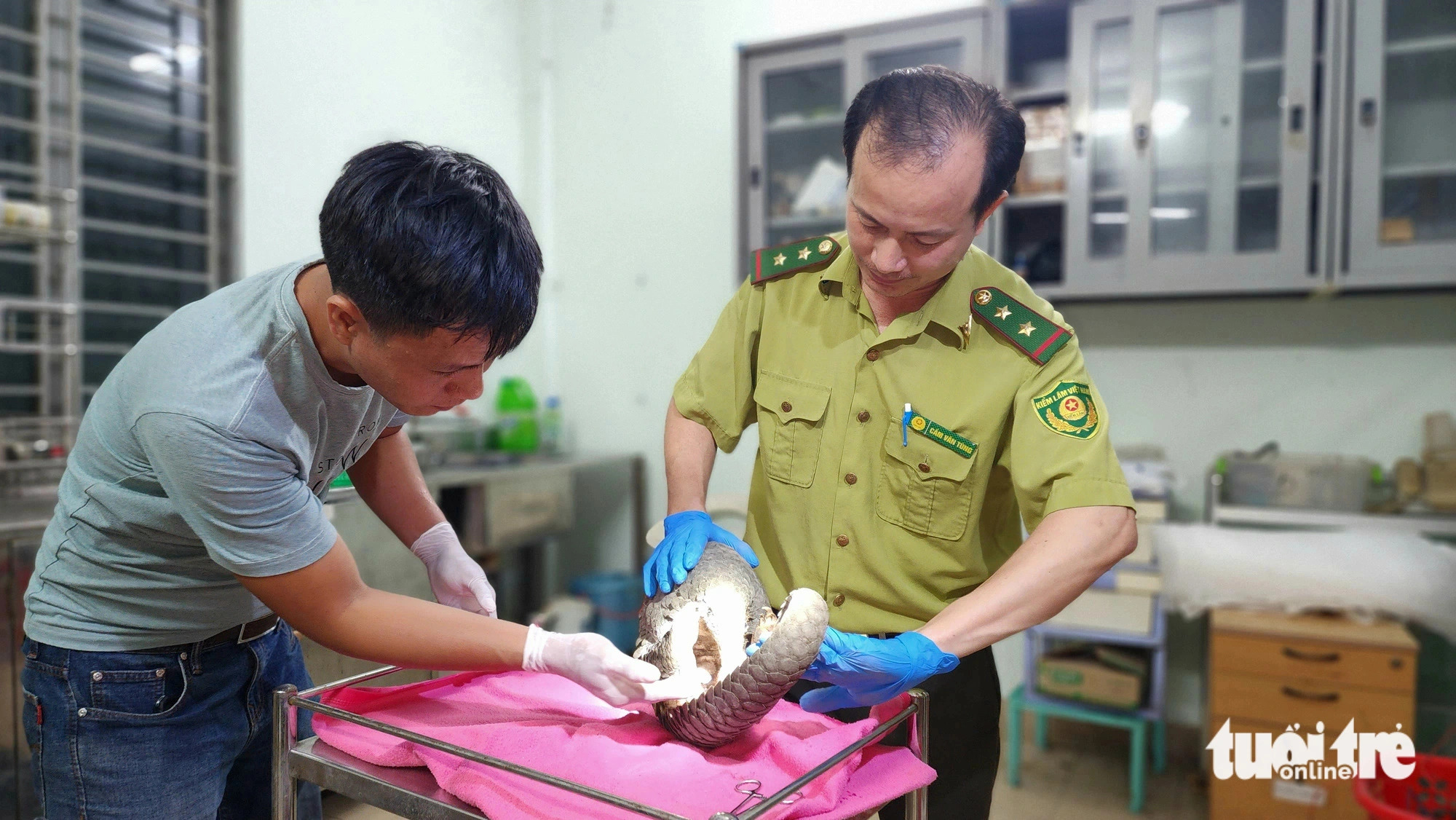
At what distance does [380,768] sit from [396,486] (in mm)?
471

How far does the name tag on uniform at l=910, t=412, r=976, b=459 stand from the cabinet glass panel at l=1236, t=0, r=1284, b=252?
6.27ft

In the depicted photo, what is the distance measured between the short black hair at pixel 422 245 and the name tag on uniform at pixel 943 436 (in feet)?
2.08

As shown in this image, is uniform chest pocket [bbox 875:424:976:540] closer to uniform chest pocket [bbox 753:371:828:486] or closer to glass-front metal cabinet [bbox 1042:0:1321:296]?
uniform chest pocket [bbox 753:371:828:486]

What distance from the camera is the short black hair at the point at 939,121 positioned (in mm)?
1176

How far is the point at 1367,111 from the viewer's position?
2551 millimetres

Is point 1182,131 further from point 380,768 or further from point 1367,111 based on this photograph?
point 380,768

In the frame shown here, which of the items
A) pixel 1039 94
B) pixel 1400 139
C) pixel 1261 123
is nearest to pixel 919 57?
pixel 1039 94

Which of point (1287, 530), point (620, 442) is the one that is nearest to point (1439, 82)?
point (1287, 530)

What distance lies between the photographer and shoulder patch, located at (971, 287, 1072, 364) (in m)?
1.30

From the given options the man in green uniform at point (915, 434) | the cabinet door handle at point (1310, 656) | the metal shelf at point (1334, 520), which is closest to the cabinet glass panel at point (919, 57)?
the metal shelf at point (1334, 520)

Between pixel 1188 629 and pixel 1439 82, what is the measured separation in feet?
5.88

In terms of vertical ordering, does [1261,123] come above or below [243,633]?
above

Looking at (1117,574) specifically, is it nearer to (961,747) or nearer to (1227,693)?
(1227,693)

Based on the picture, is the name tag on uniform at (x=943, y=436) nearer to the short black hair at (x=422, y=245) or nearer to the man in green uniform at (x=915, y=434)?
the man in green uniform at (x=915, y=434)
